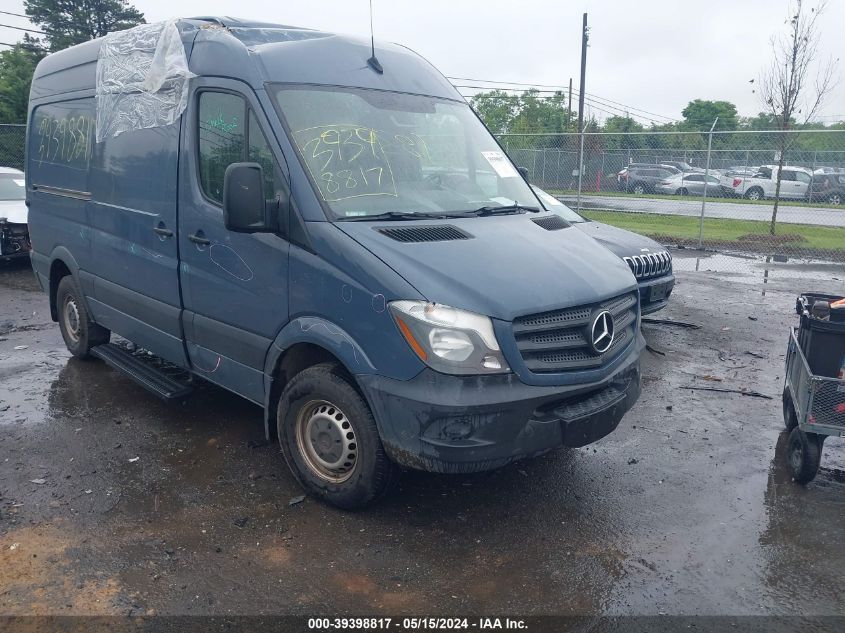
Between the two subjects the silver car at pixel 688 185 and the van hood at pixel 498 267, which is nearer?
the van hood at pixel 498 267

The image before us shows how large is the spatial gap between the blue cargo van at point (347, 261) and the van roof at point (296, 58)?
0.05ft

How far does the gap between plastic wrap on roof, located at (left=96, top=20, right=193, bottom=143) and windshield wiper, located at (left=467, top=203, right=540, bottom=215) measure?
2112 millimetres

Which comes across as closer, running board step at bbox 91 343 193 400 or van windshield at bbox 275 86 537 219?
van windshield at bbox 275 86 537 219

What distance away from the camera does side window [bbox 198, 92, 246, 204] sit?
4.46 meters

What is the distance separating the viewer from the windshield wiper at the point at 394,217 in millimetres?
4055

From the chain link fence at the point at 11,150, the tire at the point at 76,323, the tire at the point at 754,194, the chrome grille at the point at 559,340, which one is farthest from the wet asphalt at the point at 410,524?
the chain link fence at the point at 11,150

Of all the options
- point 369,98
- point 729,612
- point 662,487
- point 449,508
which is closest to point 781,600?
point 729,612

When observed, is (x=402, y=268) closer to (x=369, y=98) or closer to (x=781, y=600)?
(x=369, y=98)

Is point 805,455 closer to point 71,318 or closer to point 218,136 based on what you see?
point 218,136

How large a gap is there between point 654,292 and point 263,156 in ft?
16.2

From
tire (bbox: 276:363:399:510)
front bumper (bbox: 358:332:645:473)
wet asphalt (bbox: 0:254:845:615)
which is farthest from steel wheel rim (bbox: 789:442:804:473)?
tire (bbox: 276:363:399:510)

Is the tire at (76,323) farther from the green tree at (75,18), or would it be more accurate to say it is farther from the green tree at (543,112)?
the green tree at (75,18)

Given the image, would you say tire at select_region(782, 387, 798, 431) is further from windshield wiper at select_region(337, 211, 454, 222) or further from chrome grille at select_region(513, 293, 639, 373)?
windshield wiper at select_region(337, 211, 454, 222)

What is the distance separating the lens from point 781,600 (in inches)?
136
